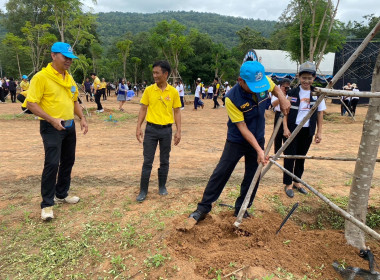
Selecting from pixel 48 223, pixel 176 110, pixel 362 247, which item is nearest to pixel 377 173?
pixel 362 247

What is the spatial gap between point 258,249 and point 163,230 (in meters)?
0.94

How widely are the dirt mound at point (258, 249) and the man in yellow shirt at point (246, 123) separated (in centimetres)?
28

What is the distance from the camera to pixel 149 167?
356cm

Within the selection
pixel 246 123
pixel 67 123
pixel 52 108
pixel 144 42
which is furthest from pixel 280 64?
pixel 52 108

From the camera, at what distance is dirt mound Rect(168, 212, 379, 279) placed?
221 centimetres

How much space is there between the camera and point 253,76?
7.91 ft

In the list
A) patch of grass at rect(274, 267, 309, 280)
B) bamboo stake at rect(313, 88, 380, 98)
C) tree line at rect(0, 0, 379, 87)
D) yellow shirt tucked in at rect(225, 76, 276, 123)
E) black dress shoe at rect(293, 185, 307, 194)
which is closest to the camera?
bamboo stake at rect(313, 88, 380, 98)

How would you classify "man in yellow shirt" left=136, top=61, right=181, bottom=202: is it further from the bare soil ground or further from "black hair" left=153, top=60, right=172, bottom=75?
the bare soil ground

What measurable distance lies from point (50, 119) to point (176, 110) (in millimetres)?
1545

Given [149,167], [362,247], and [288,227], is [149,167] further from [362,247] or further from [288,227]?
[362,247]

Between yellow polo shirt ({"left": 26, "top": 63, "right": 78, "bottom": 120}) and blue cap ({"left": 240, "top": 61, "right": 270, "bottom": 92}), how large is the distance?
76.4 inches

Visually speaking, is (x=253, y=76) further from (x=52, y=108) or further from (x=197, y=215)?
(x=52, y=108)

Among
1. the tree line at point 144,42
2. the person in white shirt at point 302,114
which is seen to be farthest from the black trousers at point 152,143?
the tree line at point 144,42

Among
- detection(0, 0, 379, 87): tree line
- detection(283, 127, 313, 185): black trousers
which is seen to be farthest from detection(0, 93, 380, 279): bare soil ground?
detection(0, 0, 379, 87): tree line
